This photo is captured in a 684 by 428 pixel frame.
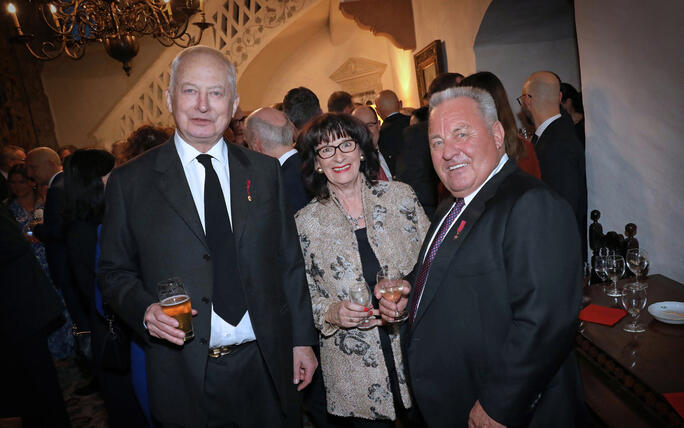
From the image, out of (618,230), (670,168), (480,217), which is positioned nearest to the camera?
(480,217)

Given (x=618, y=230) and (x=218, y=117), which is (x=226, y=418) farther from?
(x=618, y=230)

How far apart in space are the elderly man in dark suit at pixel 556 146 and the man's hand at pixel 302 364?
2.11m

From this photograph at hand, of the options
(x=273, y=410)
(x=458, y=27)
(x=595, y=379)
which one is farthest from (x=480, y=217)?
(x=458, y=27)

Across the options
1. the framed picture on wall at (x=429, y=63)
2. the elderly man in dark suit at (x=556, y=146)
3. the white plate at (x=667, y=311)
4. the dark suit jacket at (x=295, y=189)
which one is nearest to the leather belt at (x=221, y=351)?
the dark suit jacket at (x=295, y=189)

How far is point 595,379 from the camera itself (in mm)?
2131

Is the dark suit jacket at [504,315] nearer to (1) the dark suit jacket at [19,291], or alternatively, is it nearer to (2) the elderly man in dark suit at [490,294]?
(2) the elderly man in dark suit at [490,294]

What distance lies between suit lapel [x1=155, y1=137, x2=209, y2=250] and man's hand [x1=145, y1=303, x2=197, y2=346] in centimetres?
27

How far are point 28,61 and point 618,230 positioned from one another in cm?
1020

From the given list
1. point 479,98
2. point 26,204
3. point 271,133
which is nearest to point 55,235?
point 26,204

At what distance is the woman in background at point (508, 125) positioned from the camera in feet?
8.24

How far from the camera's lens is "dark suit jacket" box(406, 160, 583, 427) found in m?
1.20

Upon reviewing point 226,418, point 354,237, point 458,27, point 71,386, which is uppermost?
point 458,27

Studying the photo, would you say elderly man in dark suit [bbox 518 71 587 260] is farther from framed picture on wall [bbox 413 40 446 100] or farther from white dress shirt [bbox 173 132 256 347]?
framed picture on wall [bbox 413 40 446 100]

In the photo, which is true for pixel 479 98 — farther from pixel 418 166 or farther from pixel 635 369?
pixel 418 166
